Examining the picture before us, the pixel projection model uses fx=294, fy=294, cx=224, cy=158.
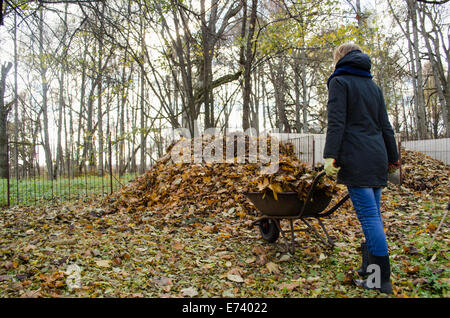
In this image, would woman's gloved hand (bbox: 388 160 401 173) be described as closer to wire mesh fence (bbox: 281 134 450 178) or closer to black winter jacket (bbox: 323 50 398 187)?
black winter jacket (bbox: 323 50 398 187)

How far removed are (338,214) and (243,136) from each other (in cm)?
327

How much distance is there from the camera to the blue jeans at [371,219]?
2.24 metres

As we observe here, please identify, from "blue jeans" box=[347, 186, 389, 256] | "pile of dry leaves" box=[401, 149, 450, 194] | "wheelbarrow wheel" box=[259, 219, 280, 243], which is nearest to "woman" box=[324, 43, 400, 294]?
"blue jeans" box=[347, 186, 389, 256]

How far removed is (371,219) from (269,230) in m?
1.55

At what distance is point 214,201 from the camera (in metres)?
5.31

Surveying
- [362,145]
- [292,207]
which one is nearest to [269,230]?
[292,207]

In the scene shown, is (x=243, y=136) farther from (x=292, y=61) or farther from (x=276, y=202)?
(x=292, y=61)

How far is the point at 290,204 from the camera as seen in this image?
10.6 ft

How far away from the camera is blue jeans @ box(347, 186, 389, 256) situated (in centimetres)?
224

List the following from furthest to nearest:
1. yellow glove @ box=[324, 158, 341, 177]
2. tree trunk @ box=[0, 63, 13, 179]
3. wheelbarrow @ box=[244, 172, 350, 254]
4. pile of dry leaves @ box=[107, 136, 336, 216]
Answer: tree trunk @ box=[0, 63, 13, 179], pile of dry leaves @ box=[107, 136, 336, 216], wheelbarrow @ box=[244, 172, 350, 254], yellow glove @ box=[324, 158, 341, 177]

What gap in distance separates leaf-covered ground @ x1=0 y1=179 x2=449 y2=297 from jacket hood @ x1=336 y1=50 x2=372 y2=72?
1618 mm
